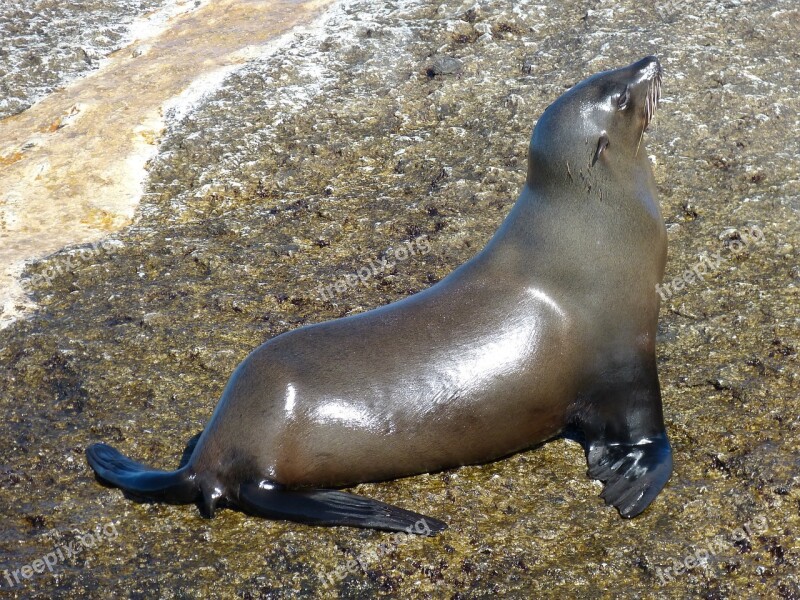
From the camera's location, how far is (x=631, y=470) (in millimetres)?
4402

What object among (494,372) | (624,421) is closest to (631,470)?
(624,421)

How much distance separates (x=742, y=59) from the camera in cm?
802

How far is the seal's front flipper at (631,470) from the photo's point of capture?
4238 mm

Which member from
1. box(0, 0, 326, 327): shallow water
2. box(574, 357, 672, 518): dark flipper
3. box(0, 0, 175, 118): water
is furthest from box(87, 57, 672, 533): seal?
box(0, 0, 175, 118): water

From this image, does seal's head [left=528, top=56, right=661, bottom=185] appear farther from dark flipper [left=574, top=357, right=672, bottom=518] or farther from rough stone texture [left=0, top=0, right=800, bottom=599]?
rough stone texture [left=0, top=0, right=800, bottom=599]

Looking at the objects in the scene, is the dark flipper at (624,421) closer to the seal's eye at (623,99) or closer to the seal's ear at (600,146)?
the seal's ear at (600,146)

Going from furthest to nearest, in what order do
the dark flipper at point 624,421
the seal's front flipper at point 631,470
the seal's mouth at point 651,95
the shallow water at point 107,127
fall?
the shallow water at point 107,127 → the seal's mouth at point 651,95 → the dark flipper at point 624,421 → the seal's front flipper at point 631,470

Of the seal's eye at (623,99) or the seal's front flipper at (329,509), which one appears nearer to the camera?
the seal's front flipper at (329,509)

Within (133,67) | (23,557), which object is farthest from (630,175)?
(133,67)

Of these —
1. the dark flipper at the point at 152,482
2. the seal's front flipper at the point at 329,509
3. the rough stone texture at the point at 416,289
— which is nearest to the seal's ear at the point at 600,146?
the rough stone texture at the point at 416,289

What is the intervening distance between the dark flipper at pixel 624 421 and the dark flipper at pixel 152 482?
→ 1.92 m

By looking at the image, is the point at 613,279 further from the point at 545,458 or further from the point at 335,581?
the point at 335,581

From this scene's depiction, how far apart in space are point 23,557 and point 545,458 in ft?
8.11

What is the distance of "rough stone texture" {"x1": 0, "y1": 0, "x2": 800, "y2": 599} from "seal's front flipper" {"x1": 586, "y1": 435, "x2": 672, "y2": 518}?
0.24 feet
